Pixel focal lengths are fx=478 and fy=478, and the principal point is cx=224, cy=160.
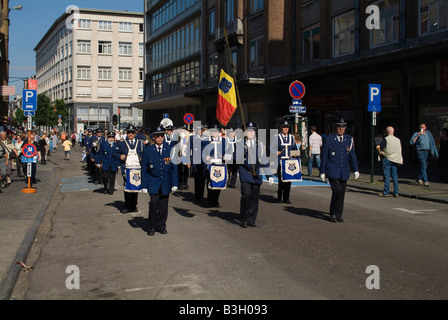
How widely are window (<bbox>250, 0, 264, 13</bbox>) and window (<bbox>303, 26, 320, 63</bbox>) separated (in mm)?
4606

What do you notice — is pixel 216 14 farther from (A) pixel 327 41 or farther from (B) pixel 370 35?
(B) pixel 370 35

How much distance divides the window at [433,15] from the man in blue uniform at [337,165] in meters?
12.3

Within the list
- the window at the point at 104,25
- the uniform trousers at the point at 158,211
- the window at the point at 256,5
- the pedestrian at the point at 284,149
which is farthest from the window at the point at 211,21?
the window at the point at 104,25

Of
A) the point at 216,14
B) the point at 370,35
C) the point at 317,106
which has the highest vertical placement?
the point at 216,14

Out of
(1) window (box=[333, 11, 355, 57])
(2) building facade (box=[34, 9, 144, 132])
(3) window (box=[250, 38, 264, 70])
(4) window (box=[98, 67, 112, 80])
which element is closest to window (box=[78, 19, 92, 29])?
(2) building facade (box=[34, 9, 144, 132])

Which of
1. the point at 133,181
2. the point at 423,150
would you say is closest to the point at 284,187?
the point at 133,181

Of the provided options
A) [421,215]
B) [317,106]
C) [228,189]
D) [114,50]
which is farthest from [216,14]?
[114,50]

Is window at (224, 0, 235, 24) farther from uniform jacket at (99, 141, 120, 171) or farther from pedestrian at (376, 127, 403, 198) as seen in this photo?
pedestrian at (376, 127, 403, 198)

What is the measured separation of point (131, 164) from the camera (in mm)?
Answer: 10531

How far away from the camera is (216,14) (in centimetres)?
3700

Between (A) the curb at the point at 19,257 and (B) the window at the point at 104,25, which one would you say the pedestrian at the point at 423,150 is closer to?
(A) the curb at the point at 19,257

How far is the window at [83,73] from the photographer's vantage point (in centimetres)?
7662
